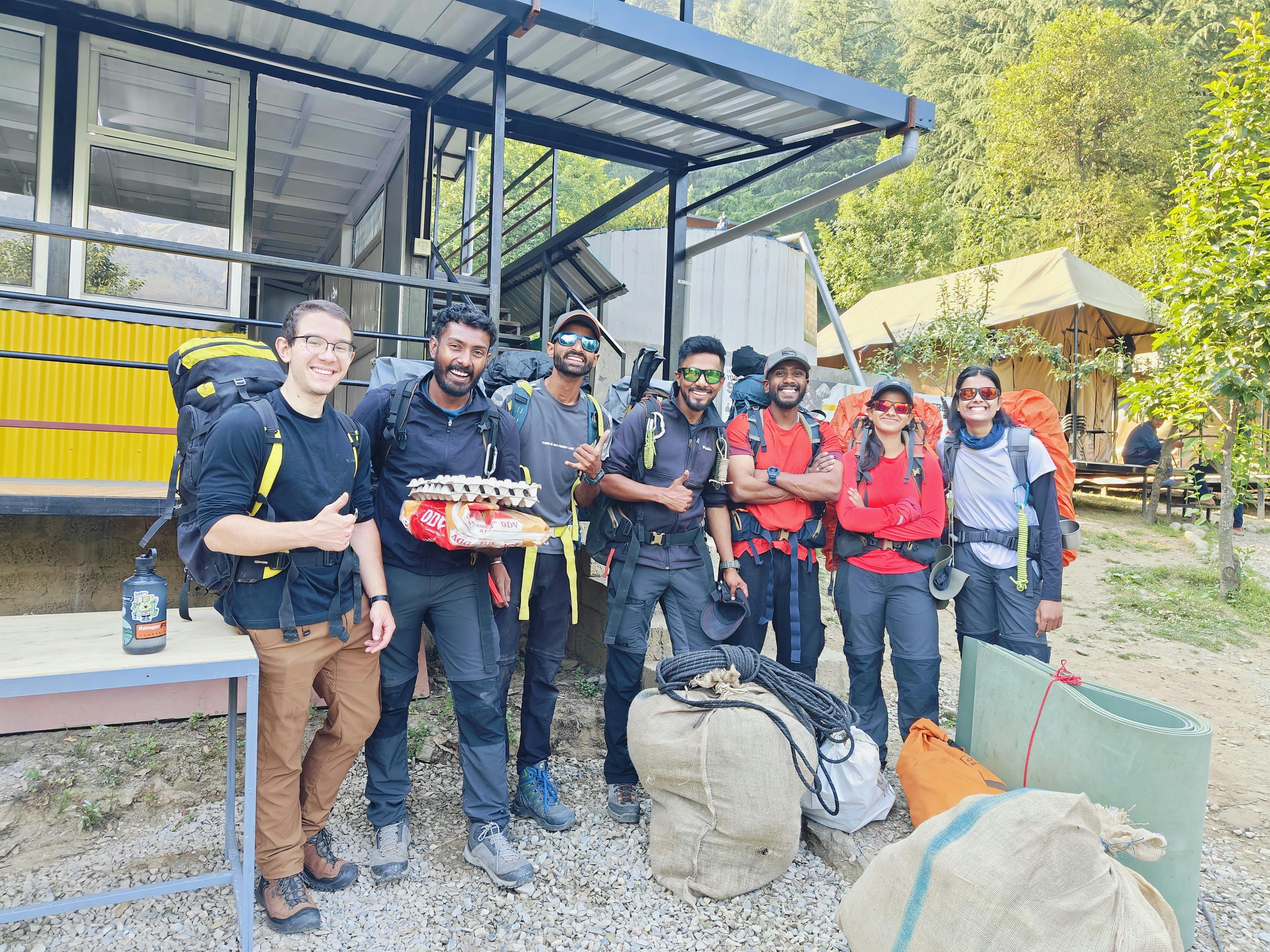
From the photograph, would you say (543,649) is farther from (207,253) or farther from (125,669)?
(207,253)

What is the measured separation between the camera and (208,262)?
6.05 m

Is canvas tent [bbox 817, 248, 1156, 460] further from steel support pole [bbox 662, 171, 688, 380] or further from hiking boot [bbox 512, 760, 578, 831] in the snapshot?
hiking boot [bbox 512, 760, 578, 831]

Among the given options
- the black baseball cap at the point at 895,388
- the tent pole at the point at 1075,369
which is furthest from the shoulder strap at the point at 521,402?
the tent pole at the point at 1075,369

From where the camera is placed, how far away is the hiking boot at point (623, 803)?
3.62 m

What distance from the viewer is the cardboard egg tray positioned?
2820mm

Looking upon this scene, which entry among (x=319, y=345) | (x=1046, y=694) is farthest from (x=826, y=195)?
(x=319, y=345)

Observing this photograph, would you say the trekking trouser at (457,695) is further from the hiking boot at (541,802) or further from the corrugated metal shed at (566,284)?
the corrugated metal shed at (566,284)

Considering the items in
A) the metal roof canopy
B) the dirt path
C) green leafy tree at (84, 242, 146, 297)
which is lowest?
the dirt path

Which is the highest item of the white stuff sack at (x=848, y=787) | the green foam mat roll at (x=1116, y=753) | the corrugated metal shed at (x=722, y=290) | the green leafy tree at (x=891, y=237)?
the green leafy tree at (x=891, y=237)

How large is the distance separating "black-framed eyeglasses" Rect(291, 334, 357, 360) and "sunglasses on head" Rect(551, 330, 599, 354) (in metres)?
1.15

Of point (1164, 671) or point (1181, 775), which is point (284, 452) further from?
point (1164, 671)

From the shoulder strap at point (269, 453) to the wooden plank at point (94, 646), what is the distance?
47 cm

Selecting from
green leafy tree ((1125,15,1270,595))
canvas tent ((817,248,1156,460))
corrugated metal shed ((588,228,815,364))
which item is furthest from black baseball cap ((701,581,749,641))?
canvas tent ((817,248,1156,460))

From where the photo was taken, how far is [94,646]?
A: 2512 millimetres
